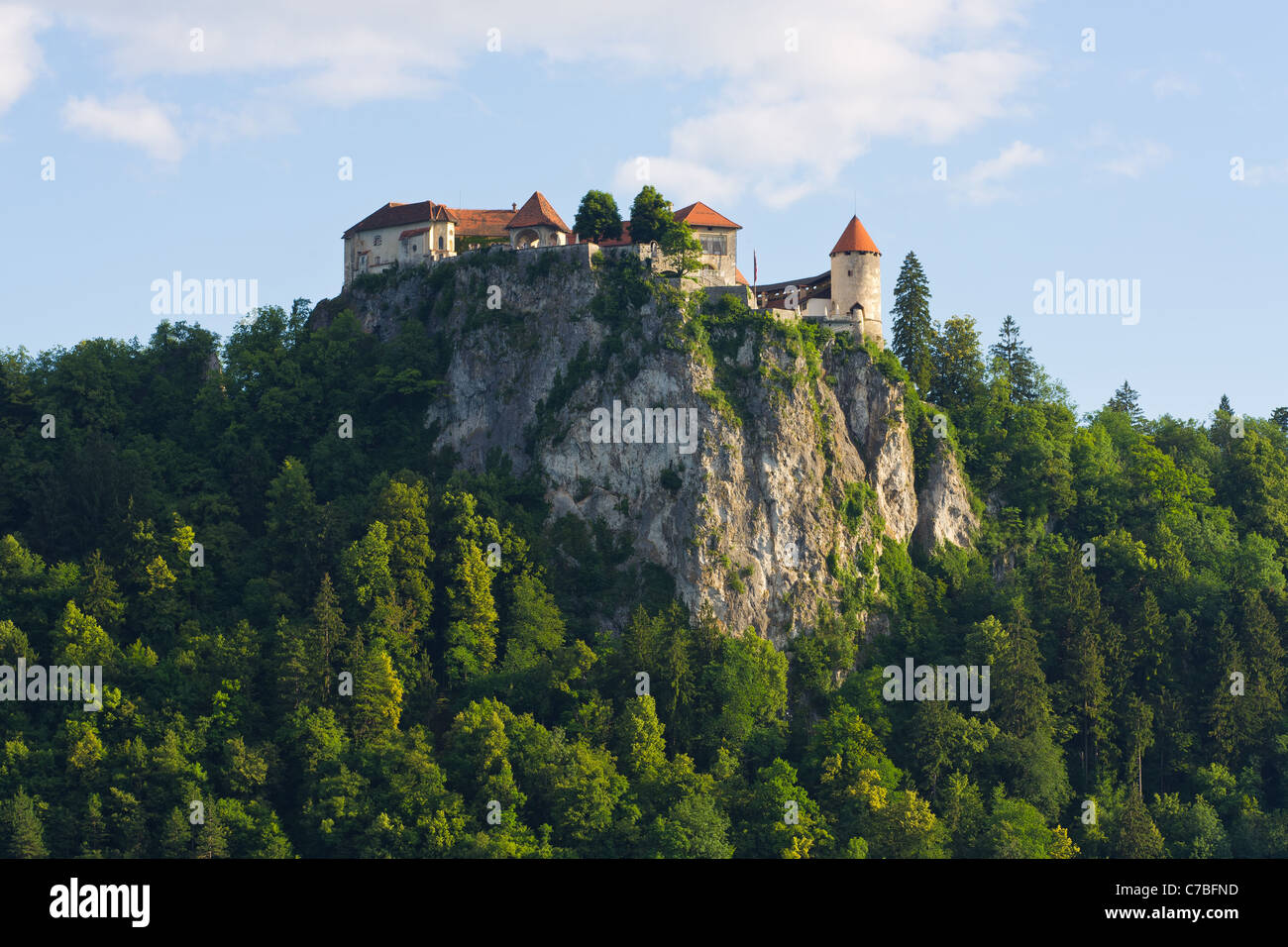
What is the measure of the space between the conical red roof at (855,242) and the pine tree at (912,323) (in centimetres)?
341

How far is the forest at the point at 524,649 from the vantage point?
96.1 meters

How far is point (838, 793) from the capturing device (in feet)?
327

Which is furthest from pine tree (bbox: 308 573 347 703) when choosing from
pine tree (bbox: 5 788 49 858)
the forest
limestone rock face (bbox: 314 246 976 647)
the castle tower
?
the castle tower

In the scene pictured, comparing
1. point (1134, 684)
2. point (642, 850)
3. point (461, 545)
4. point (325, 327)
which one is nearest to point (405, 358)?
point (325, 327)

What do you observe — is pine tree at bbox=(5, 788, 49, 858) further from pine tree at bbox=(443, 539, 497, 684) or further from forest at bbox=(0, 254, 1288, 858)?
pine tree at bbox=(443, 539, 497, 684)

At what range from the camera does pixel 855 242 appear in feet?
381

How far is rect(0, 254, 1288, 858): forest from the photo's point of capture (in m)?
96.1

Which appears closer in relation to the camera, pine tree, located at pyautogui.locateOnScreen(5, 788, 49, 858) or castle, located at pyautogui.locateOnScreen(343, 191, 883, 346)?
pine tree, located at pyautogui.locateOnScreen(5, 788, 49, 858)

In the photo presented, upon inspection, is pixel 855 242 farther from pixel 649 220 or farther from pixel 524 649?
pixel 524 649

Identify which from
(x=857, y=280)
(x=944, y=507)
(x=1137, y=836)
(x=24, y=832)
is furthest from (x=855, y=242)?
(x=24, y=832)

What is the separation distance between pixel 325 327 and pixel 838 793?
37.6 m

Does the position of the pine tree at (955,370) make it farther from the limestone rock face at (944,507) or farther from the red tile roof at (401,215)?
the red tile roof at (401,215)

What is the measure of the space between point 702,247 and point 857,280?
833cm

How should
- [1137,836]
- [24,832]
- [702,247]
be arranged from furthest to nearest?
[702,247]
[1137,836]
[24,832]
